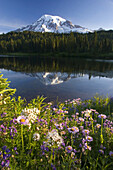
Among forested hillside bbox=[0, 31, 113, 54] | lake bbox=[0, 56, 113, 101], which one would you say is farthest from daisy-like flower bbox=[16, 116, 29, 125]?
forested hillside bbox=[0, 31, 113, 54]

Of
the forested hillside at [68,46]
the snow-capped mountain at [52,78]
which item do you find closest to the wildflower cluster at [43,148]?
the snow-capped mountain at [52,78]

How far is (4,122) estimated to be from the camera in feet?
11.3

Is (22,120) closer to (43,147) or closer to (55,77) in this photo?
(43,147)

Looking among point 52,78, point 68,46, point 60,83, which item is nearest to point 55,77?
point 52,78

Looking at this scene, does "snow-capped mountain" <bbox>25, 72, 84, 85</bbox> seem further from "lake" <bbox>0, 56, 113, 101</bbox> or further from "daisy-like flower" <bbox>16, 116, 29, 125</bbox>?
"daisy-like flower" <bbox>16, 116, 29, 125</bbox>

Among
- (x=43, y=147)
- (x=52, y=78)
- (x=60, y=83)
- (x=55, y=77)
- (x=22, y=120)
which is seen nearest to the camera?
(x=22, y=120)

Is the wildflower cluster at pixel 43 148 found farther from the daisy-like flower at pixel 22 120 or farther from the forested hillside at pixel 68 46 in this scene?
the forested hillside at pixel 68 46

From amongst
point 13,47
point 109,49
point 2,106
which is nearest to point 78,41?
point 109,49

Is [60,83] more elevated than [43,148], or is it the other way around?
[43,148]

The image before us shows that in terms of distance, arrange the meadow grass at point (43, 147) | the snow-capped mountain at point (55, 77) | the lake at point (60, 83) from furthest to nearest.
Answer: the snow-capped mountain at point (55, 77) < the lake at point (60, 83) < the meadow grass at point (43, 147)

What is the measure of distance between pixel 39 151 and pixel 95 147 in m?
1.67

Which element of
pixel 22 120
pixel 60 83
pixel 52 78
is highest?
pixel 22 120

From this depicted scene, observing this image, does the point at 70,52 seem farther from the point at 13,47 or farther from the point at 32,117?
the point at 32,117

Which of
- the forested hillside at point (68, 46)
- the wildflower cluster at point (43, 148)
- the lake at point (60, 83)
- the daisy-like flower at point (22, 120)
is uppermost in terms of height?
the forested hillside at point (68, 46)
